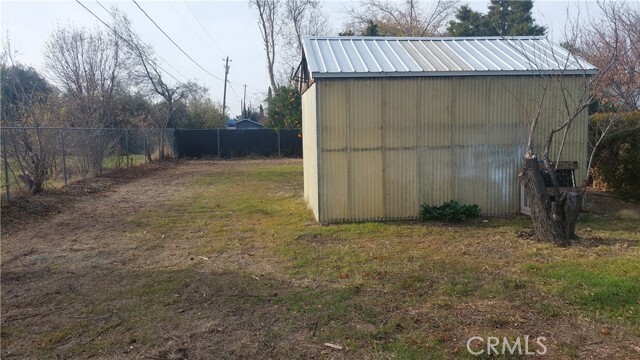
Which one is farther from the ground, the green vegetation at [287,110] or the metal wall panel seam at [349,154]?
the green vegetation at [287,110]

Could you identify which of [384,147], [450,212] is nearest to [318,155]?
[384,147]

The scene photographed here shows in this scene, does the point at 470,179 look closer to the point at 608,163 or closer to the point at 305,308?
the point at 608,163

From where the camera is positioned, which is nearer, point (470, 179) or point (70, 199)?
point (470, 179)

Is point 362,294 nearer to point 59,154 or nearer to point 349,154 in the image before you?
point 349,154

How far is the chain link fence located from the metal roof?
21.9 feet

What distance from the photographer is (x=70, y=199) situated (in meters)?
11.2

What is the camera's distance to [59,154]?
1337 cm

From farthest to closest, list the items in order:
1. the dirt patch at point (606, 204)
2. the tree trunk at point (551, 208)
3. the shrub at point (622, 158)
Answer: the shrub at point (622, 158) → the dirt patch at point (606, 204) → the tree trunk at point (551, 208)

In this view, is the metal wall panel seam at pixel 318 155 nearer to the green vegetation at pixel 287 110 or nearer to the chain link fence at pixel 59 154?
the chain link fence at pixel 59 154

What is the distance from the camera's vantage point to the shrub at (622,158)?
9.61 m

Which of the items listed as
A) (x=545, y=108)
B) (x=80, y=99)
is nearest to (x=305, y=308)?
(x=545, y=108)

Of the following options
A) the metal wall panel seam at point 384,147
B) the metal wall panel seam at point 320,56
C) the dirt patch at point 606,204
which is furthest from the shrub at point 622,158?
the metal wall panel seam at point 320,56

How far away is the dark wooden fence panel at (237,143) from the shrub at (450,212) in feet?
68.6

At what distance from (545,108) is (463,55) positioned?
69.7 inches
